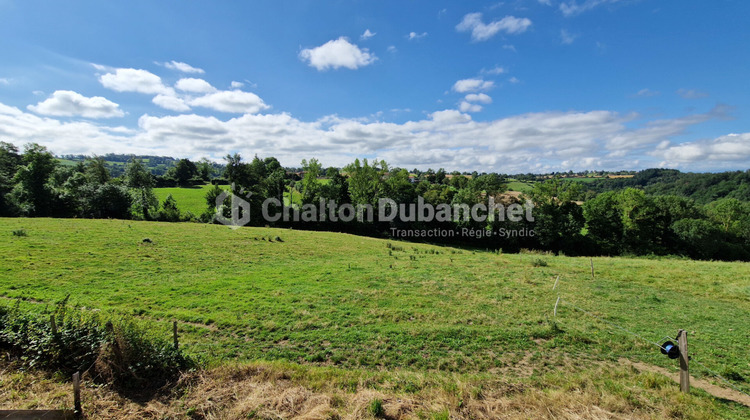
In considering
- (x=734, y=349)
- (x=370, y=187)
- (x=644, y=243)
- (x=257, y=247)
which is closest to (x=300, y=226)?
(x=370, y=187)

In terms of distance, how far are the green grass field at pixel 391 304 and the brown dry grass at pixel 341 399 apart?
5.17 ft

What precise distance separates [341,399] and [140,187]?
205 ft

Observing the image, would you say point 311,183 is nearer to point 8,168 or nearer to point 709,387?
point 709,387

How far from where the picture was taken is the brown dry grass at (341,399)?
4855 millimetres

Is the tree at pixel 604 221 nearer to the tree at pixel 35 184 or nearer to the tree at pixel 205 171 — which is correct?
the tree at pixel 35 184

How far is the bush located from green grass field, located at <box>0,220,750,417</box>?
1774mm

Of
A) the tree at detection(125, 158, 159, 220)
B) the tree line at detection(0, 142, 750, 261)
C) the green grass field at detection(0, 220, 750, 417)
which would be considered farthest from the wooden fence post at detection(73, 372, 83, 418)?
the tree at detection(125, 158, 159, 220)

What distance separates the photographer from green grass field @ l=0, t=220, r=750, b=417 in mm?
8141

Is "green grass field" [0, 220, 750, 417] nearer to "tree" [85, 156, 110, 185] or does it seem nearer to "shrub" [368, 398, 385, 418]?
"shrub" [368, 398, 385, 418]

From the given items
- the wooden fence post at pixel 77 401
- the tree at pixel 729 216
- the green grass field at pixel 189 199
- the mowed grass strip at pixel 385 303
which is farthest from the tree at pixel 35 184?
the tree at pixel 729 216

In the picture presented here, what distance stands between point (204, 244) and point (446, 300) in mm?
21312

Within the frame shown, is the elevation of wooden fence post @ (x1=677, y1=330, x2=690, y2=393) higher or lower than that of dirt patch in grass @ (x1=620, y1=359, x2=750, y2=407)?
higher

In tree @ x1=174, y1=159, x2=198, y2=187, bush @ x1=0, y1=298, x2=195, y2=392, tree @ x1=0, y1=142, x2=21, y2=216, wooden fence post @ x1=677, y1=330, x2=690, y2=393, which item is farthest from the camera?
tree @ x1=174, y1=159, x2=198, y2=187

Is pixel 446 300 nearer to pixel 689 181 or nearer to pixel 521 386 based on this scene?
pixel 521 386
